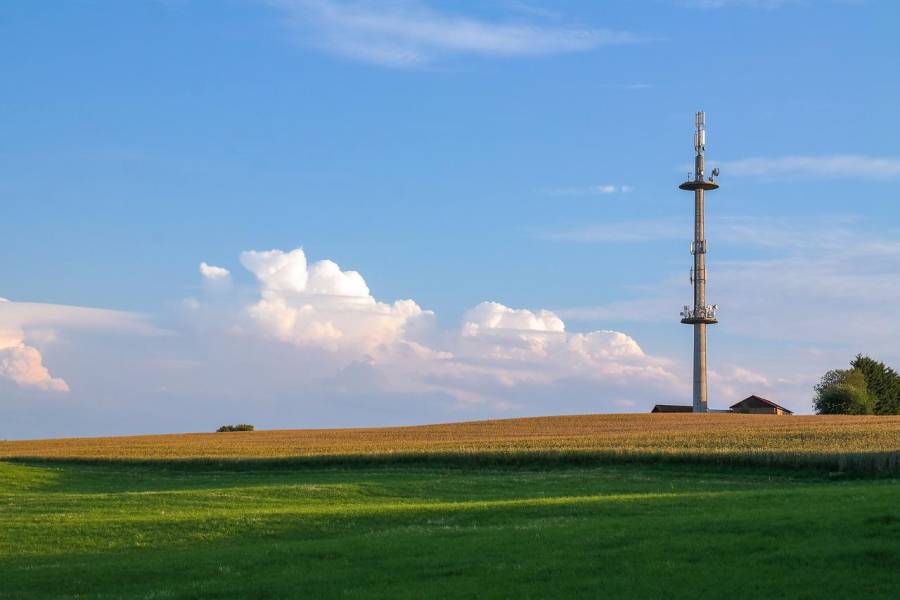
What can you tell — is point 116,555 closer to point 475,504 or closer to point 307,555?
point 307,555

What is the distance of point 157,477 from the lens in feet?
197

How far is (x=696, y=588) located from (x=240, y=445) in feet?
216

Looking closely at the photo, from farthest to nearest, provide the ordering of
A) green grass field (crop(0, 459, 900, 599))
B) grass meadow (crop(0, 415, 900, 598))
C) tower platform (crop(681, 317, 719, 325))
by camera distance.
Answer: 1. tower platform (crop(681, 317, 719, 325))
2. grass meadow (crop(0, 415, 900, 598))
3. green grass field (crop(0, 459, 900, 599))

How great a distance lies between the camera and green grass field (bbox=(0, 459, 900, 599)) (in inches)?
776

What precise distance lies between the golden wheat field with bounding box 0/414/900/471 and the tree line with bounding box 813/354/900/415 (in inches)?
1370

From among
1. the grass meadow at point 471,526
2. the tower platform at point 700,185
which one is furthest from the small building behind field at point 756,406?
the grass meadow at point 471,526

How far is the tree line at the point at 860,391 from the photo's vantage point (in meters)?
131

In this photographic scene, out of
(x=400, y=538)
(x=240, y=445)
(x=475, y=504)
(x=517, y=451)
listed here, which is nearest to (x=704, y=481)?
(x=517, y=451)

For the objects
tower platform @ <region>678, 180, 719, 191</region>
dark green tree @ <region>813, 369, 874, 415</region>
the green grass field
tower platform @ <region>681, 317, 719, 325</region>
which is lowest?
the green grass field

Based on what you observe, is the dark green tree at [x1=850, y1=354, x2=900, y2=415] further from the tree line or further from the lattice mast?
the lattice mast

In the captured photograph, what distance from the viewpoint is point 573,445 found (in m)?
64.1

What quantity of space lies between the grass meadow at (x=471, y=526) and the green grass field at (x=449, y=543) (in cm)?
8

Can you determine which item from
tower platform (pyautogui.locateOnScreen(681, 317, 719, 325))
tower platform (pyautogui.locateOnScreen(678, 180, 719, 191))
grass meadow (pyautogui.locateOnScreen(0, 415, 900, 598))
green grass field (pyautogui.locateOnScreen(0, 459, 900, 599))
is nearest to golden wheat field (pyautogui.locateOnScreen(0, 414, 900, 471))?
grass meadow (pyautogui.locateOnScreen(0, 415, 900, 598))

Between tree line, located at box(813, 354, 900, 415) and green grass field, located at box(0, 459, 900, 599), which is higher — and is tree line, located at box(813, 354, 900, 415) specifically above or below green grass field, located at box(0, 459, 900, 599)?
above
